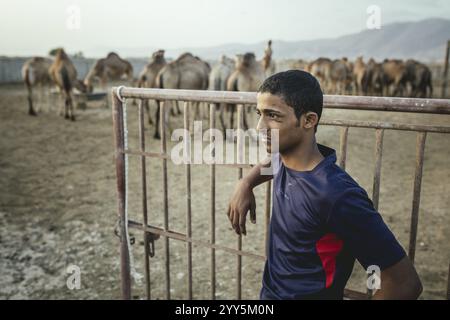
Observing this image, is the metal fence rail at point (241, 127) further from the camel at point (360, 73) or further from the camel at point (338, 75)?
the camel at point (360, 73)

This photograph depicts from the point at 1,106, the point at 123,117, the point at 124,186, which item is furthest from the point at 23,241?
the point at 1,106

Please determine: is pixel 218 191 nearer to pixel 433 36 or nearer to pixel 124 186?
pixel 124 186

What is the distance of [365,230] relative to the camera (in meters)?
1.28

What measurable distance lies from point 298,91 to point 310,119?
0.12 meters

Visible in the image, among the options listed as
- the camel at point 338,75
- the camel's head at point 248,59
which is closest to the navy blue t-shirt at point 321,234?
the camel's head at point 248,59

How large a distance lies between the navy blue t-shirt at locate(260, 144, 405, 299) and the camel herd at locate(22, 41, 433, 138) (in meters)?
2.44

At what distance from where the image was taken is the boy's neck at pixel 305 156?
1493mm

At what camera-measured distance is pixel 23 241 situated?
4480mm

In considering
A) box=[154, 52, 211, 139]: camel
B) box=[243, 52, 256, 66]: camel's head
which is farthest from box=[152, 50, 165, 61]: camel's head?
box=[243, 52, 256, 66]: camel's head

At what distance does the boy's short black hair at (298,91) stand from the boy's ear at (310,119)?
2 centimetres

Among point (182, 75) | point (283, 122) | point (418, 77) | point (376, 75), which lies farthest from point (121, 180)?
point (418, 77)

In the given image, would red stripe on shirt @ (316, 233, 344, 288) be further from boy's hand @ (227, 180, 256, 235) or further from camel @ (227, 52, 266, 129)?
camel @ (227, 52, 266, 129)

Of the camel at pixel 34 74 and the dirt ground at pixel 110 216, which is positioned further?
the camel at pixel 34 74

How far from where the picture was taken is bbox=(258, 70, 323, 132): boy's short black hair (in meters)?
A: 1.44
